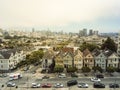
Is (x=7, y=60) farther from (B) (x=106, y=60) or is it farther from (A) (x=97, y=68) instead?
(B) (x=106, y=60)

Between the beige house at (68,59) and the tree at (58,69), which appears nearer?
the tree at (58,69)

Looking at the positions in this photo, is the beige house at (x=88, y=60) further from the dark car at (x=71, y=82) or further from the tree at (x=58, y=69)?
the dark car at (x=71, y=82)

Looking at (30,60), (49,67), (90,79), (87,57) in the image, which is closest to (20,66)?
(30,60)

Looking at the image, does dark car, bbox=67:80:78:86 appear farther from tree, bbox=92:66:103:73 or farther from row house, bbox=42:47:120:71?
row house, bbox=42:47:120:71

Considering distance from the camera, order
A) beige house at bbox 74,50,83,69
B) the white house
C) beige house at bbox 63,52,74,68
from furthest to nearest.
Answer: beige house at bbox 63,52,74,68, beige house at bbox 74,50,83,69, the white house

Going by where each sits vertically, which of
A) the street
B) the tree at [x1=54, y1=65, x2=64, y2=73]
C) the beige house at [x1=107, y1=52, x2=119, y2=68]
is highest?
the beige house at [x1=107, y1=52, x2=119, y2=68]

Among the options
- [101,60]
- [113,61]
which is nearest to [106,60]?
[101,60]

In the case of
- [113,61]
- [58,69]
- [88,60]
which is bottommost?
[58,69]

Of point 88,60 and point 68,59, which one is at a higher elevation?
point 68,59

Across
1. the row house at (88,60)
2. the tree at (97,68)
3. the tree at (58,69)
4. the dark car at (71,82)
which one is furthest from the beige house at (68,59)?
the dark car at (71,82)

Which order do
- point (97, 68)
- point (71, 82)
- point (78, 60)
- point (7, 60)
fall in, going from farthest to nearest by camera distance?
point (7, 60) → point (78, 60) → point (97, 68) → point (71, 82)

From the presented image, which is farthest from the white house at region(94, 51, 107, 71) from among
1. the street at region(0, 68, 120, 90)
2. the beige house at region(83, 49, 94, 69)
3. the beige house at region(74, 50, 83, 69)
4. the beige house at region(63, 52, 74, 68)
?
the street at region(0, 68, 120, 90)
